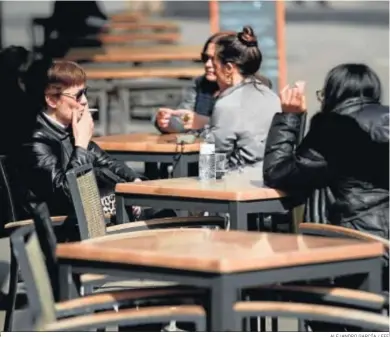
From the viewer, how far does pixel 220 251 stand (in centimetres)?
349

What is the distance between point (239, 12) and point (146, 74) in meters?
1.10

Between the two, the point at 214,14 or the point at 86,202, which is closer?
the point at 86,202

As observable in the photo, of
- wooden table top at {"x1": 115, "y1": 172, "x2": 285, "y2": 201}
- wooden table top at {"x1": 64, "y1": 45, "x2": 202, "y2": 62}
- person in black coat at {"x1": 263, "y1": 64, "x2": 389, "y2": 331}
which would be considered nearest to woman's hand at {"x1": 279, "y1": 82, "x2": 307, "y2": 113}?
person in black coat at {"x1": 263, "y1": 64, "x2": 389, "y2": 331}

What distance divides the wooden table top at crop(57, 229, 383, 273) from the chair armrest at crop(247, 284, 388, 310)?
13 cm

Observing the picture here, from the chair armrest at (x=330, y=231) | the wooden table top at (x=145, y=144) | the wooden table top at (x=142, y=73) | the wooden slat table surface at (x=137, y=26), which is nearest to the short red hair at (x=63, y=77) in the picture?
the wooden table top at (x=145, y=144)

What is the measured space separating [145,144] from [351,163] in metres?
2.13

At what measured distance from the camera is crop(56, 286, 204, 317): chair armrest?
359 cm

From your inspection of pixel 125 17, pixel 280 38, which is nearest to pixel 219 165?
pixel 280 38

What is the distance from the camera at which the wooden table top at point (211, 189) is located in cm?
494

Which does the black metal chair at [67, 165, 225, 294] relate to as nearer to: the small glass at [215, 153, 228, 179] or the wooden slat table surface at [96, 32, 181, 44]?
the small glass at [215, 153, 228, 179]

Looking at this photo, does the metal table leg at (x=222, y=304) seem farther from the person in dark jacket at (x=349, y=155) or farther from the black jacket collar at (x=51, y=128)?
the black jacket collar at (x=51, y=128)

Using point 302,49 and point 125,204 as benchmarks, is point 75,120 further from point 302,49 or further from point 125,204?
point 302,49

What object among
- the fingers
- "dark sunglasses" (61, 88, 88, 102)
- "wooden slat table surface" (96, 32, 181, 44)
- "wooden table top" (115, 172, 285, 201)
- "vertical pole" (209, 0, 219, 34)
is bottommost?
"wooden table top" (115, 172, 285, 201)

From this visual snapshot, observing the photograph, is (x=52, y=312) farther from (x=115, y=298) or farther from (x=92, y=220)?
(x=92, y=220)
